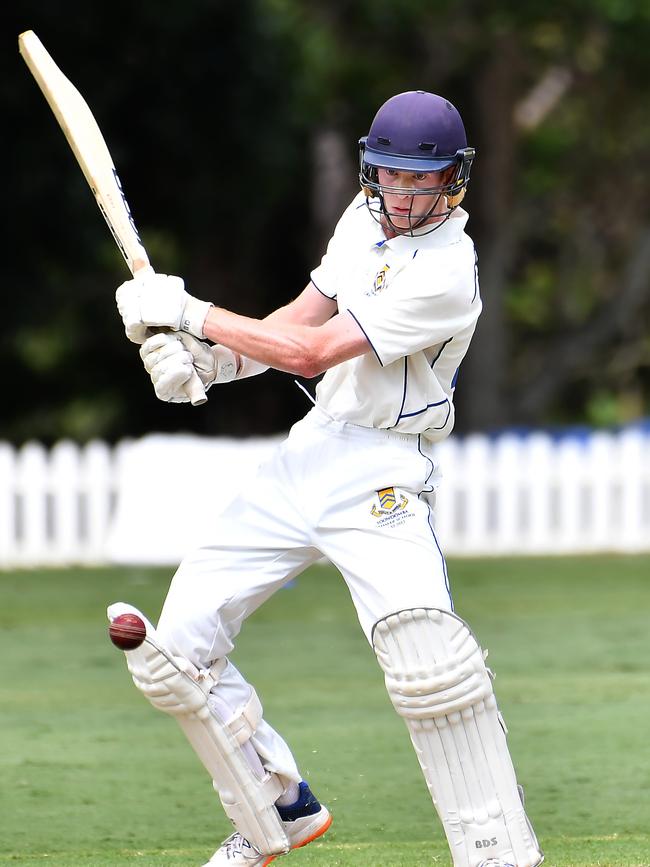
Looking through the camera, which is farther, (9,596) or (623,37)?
(623,37)

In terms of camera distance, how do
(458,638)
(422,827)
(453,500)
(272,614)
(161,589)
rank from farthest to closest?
(453,500) → (161,589) → (272,614) → (422,827) → (458,638)

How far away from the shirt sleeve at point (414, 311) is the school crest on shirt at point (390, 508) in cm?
34

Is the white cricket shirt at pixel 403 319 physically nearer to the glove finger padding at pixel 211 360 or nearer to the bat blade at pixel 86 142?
the glove finger padding at pixel 211 360

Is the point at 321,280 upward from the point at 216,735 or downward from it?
upward

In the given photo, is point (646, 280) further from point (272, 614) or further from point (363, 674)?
point (363, 674)

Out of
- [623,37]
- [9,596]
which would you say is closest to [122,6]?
[623,37]

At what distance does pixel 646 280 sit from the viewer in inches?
659

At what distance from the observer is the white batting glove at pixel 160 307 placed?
3.77 metres

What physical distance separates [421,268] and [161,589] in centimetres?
613

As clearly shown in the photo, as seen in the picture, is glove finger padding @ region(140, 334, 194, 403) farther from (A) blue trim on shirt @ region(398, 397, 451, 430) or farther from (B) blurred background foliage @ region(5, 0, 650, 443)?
(B) blurred background foliage @ region(5, 0, 650, 443)

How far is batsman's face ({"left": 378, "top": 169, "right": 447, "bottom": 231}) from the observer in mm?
3852

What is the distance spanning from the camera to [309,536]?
396 cm

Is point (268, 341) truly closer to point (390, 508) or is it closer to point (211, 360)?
point (211, 360)

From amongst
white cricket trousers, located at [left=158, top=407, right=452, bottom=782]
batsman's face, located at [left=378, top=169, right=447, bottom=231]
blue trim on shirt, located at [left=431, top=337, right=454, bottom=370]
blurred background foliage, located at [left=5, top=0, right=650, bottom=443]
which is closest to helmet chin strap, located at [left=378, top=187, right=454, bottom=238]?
batsman's face, located at [left=378, top=169, right=447, bottom=231]
